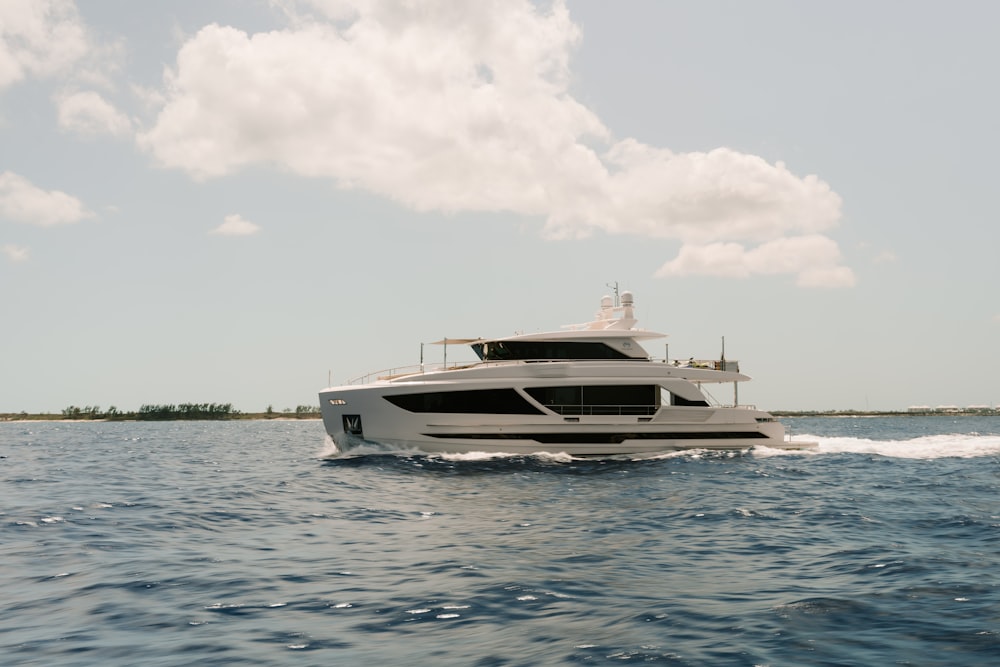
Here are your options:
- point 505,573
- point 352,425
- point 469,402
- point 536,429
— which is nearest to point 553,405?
point 536,429

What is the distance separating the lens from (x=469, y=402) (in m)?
23.8

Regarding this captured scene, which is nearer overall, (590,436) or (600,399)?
(590,436)

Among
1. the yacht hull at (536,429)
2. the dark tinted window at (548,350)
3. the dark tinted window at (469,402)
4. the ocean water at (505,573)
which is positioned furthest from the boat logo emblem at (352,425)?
the ocean water at (505,573)

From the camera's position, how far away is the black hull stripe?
77.6 feet

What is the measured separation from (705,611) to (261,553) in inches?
237

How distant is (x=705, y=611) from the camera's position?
7.06 m

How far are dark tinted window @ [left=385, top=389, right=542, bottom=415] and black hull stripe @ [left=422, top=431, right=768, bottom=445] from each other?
0.78 meters

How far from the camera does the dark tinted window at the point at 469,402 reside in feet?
77.3

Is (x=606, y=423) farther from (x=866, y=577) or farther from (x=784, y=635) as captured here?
(x=784, y=635)

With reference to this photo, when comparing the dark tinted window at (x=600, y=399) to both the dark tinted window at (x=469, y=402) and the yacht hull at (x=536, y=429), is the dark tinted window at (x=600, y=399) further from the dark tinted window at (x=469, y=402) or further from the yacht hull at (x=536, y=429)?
the dark tinted window at (x=469, y=402)

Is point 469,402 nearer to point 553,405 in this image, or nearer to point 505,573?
point 553,405

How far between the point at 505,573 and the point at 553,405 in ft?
51.6

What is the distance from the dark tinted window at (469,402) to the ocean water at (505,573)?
5.61m

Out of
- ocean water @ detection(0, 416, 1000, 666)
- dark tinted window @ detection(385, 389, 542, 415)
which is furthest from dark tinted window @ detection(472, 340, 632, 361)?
ocean water @ detection(0, 416, 1000, 666)
